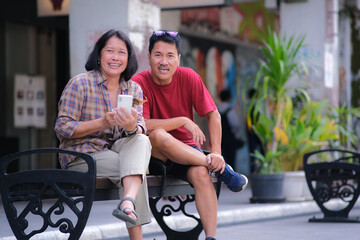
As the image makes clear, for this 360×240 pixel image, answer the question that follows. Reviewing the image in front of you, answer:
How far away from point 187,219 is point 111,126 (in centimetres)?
320

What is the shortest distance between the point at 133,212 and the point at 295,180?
602 centimetres

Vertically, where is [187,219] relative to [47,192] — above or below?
below

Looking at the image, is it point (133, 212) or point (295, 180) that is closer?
point (133, 212)

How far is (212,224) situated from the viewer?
5125 millimetres

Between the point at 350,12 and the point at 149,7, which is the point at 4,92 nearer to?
the point at 149,7

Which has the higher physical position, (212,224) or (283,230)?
(212,224)

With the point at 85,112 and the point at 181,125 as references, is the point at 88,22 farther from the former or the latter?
the point at 85,112

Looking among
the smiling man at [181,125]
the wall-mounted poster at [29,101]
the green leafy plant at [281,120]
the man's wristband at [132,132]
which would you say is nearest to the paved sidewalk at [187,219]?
the green leafy plant at [281,120]

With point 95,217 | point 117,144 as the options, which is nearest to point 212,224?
point 117,144

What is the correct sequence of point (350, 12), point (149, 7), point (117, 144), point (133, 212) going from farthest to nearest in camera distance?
point (350, 12)
point (149, 7)
point (117, 144)
point (133, 212)

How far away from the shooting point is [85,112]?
4.86m

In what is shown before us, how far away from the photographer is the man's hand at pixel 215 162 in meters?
5.15

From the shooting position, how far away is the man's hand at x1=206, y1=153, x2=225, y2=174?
515 cm

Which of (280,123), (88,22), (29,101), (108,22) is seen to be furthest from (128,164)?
(29,101)
